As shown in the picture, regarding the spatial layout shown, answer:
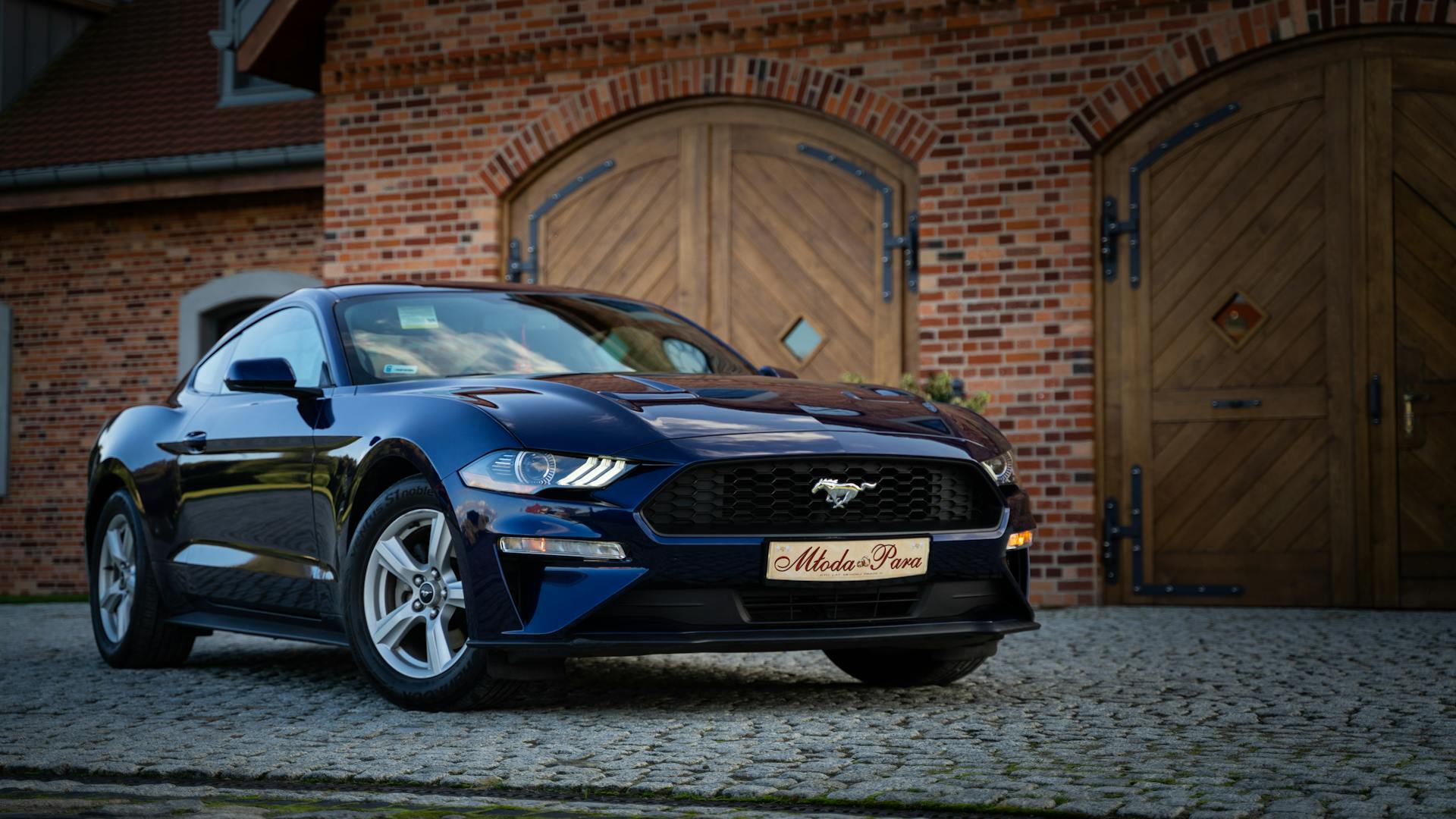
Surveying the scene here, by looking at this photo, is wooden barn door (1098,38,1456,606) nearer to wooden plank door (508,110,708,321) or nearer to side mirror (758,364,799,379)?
wooden plank door (508,110,708,321)

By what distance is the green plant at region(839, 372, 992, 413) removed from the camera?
9.73 m

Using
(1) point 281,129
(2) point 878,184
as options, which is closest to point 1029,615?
(2) point 878,184

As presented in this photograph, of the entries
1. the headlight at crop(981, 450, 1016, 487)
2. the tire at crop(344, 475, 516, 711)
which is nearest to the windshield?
the tire at crop(344, 475, 516, 711)

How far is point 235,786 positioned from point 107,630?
136 inches

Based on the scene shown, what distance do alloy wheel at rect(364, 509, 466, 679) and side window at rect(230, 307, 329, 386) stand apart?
0.89 m

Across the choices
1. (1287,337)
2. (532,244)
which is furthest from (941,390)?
(532,244)

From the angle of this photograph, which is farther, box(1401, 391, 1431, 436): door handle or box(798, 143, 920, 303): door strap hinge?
box(798, 143, 920, 303): door strap hinge

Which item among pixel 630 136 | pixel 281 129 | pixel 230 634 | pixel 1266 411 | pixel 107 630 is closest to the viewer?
pixel 107 630

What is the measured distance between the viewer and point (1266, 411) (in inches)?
389

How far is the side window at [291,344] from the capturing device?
20.5ft

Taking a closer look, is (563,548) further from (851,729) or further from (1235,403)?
(1235,403)

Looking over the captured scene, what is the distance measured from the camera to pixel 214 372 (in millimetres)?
7188

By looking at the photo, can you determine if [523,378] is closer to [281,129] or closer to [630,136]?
[630,136]

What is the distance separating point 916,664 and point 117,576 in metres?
3.48
